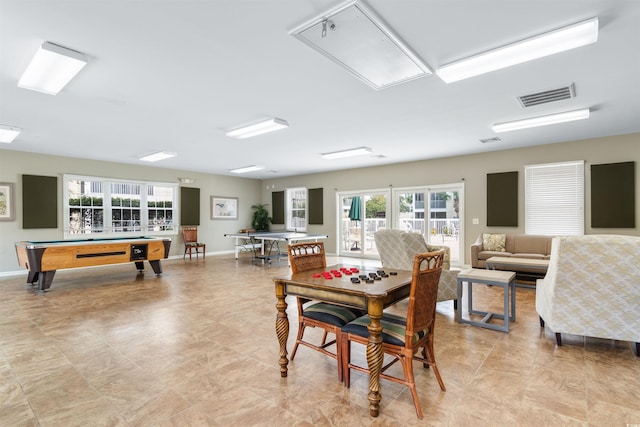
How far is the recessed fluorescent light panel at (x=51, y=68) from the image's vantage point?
269 centimetres

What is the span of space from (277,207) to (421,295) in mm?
9707

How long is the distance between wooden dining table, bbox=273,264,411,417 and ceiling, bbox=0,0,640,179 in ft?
6.30

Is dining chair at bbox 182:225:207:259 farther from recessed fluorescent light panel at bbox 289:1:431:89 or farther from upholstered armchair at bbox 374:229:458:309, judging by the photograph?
recessed fluorescent light panel at bbox 289:1:431:89

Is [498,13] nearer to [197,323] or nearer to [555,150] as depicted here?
[197,323]

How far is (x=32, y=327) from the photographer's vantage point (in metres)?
3.57

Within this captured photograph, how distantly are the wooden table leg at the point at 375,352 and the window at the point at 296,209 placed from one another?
879 cm

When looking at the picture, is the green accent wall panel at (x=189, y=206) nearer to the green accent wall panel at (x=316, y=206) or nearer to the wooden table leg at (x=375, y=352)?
the green accent wall panel at (x=316, y=206)

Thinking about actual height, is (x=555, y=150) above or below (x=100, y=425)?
above

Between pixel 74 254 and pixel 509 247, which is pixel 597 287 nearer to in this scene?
pixel 509 247

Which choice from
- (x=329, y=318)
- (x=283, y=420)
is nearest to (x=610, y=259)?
(x=329, y=318)

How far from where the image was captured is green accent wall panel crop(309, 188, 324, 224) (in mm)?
10211

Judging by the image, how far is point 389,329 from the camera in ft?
6.99

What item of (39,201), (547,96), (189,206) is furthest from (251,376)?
(189,206)

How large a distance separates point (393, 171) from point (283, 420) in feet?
24.5
